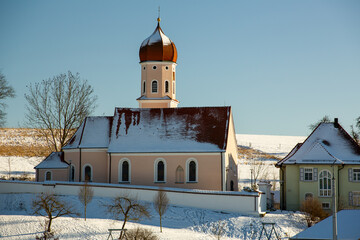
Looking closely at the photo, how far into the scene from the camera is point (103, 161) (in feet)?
177

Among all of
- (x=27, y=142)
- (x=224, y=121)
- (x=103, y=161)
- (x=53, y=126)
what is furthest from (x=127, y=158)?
(x=27, y=142)

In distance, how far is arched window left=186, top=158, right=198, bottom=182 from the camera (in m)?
51.8

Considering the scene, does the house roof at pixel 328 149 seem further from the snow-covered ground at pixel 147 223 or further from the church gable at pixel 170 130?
the church gable at pixel 170 130

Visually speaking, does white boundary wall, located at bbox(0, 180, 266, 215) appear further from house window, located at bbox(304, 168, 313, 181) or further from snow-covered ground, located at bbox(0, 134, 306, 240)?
house window, located at bbox(304, 168, 313, 181)

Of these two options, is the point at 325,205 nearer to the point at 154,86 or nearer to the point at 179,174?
the point at 179,174

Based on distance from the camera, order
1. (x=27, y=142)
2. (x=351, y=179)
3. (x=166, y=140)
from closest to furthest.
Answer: (x=351, y=179), (x=166, y=140), (x=27, y=142)

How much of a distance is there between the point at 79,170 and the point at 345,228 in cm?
2760

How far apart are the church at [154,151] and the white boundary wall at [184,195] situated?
541 centimetres

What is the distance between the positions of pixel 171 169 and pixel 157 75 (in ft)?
37.0

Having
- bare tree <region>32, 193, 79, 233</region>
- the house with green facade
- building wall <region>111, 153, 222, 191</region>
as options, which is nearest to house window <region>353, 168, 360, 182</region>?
Result: the house with green facade

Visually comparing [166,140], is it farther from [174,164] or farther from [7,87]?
[7,87]

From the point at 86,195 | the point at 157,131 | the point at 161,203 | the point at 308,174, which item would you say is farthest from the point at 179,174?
the point at 161,203

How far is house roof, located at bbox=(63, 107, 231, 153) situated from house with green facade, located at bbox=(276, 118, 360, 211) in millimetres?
5978

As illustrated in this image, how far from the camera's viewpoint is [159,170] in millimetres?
52750
